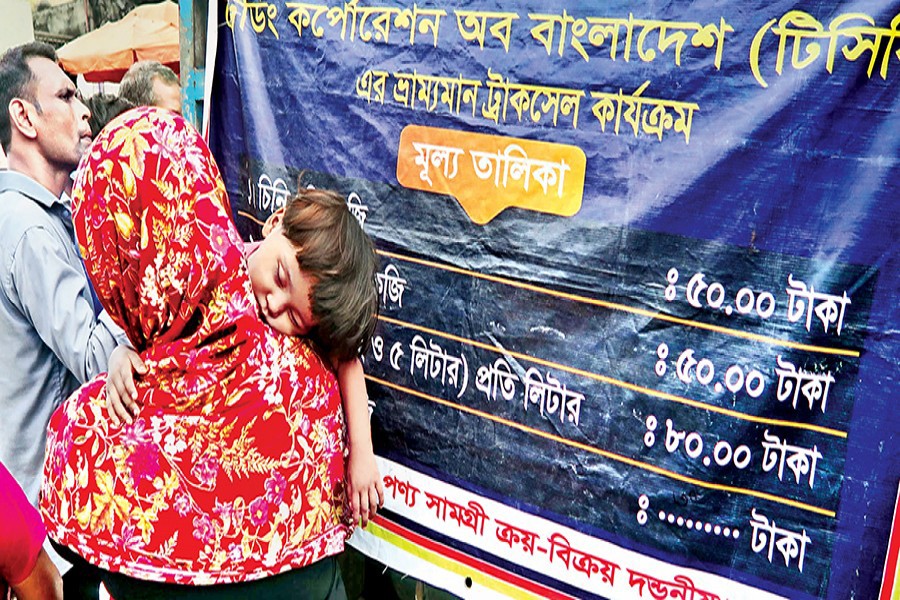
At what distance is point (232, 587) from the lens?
5.98 feet

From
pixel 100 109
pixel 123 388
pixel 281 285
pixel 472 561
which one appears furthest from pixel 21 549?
pixel 100 109

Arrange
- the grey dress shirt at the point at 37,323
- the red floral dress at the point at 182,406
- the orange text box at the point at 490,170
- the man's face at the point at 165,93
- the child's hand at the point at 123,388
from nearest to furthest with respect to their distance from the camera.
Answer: the red floral dress at the point at 182,406
the child's hand at the point at 123,388
the orange text box at the point at 490,170
the grey dress shirt at the point at 37,323
the man's face at the point at 165,93

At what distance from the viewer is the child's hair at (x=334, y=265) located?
1.79 m

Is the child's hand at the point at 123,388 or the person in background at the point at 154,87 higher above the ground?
the person in background at the point at 154,87

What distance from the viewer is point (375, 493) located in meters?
2.11

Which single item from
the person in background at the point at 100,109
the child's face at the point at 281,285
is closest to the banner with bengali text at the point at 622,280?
the child's face at the point at 281,285

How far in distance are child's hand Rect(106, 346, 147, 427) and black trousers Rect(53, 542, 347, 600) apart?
1.10 ft

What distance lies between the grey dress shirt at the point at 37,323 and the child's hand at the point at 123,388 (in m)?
0.51

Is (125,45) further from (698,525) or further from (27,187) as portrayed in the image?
(698,525)

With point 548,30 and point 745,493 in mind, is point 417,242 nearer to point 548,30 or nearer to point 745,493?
point 548,30

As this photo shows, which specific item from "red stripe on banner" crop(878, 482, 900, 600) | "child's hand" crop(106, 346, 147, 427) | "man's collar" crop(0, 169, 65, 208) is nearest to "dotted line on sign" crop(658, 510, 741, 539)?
"red stripe on banner" crop(878, 482, 900, 600)

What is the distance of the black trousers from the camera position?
5.92ft

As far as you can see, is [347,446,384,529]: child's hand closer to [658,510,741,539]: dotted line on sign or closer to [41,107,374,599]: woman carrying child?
[41,107,374,599]: woman carrying child

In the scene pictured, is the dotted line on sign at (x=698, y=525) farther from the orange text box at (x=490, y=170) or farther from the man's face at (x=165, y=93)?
the man's face at (x=165, y=93)
